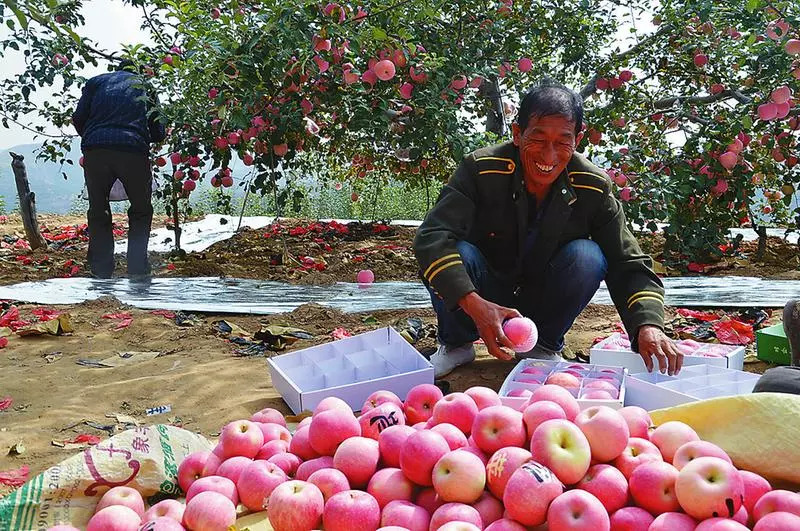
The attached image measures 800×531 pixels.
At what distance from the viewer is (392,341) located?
117 inches

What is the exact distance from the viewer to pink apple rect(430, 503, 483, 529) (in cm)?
132

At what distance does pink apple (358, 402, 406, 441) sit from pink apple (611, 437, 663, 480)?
573 millimetres

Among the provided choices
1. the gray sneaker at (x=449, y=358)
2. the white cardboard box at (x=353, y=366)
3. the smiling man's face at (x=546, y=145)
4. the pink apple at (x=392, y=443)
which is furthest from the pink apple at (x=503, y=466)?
the gray sneaker at (x=449, y=358)

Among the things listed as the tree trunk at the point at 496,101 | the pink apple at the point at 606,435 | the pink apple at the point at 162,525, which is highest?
the tree trunk at the point at 496,101

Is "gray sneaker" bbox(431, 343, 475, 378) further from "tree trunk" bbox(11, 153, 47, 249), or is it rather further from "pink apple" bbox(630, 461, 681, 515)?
"tree trunk" bbox(11, 153, 47, 249)

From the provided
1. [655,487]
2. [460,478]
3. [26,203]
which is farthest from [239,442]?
[26,203]

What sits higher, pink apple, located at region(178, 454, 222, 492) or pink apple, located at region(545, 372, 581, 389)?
pink apple, located at region(545, 372, 581, 389)

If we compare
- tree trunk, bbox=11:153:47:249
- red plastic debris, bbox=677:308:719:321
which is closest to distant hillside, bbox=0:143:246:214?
tree trunk, bbox=11:153:47:249

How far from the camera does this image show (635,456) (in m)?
1.46

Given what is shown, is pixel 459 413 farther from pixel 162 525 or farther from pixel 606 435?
pixel 162 525

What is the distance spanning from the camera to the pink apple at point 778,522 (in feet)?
3.80

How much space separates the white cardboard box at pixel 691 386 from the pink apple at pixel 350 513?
1.23 meters

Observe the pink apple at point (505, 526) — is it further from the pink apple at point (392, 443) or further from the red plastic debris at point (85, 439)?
the red plastic debris at point (85, 439)

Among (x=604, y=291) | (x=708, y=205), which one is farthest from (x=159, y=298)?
(x=708, y=205)
